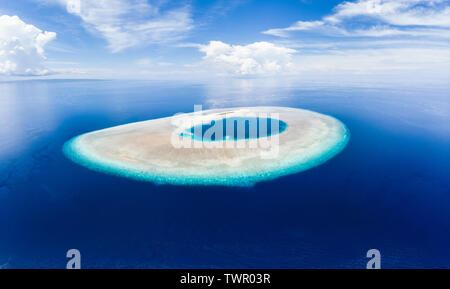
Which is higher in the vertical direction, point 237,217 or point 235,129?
point 235,129

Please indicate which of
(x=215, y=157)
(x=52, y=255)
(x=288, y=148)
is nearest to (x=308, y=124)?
(x=288, y=148)

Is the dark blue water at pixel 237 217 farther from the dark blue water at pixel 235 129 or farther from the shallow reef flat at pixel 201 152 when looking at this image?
the dark blue water at pixel 235 129

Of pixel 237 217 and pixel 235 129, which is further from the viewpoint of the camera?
pixel 235 129

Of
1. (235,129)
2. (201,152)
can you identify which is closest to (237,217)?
(201,152)

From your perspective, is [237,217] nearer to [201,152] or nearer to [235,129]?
[201,152]

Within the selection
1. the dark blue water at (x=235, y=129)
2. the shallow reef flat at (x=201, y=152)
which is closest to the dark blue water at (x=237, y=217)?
the shallow reef flat at (x=201, y=152)

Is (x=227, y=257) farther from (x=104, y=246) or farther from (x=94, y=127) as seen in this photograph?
(x=94, y=127)
